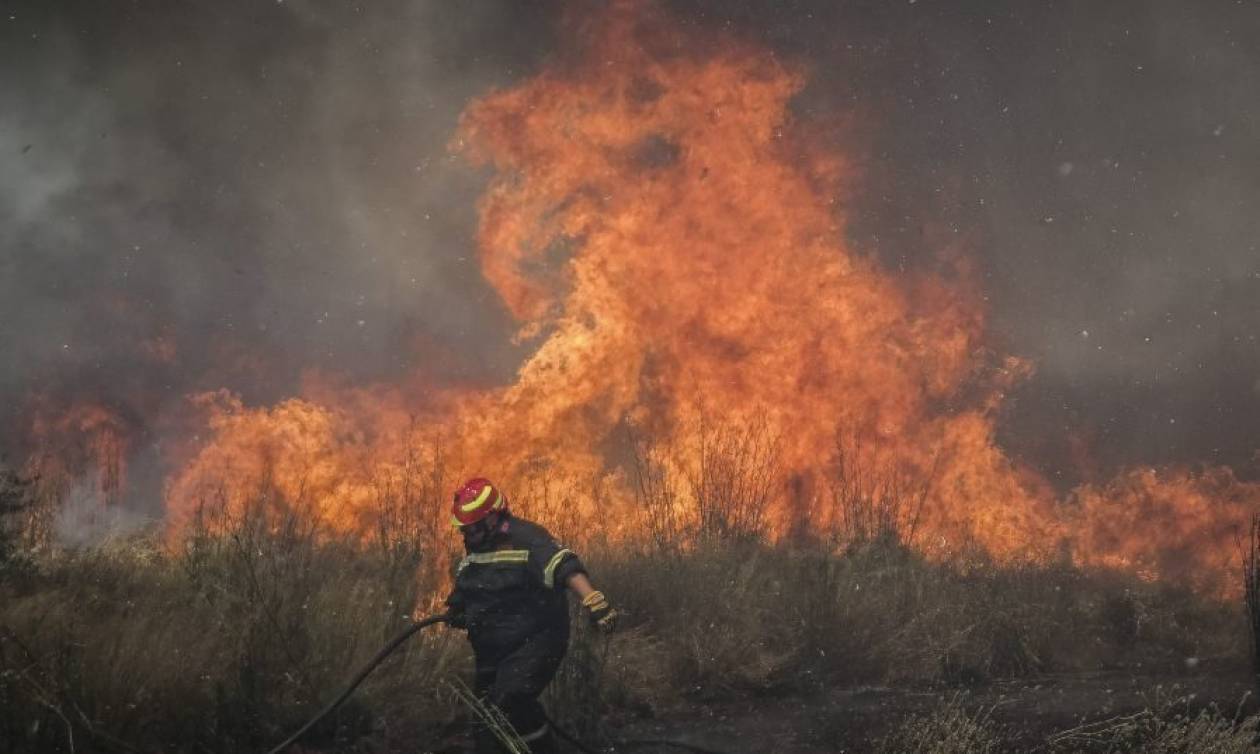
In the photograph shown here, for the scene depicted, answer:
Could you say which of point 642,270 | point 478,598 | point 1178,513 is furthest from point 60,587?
point 1178,513

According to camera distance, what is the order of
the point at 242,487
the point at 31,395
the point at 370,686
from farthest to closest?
1. the point at 31,395
2. the point at 242,487
3. the point at 370,686

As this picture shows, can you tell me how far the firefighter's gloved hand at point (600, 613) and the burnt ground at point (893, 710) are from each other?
64.1 inches

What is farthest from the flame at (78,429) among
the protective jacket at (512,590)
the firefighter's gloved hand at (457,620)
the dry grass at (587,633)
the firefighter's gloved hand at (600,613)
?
the firefighter's gloved hand at (600,613)

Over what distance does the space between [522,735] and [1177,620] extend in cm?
984

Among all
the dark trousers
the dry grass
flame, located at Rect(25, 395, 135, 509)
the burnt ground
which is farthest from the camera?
flame, located at Rect(25, 395, 135, 509)

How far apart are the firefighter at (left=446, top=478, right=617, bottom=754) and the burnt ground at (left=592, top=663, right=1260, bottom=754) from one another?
1.18 metres

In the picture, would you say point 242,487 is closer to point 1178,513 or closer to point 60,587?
point 60,587

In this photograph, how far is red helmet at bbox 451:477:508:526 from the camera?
5.32m

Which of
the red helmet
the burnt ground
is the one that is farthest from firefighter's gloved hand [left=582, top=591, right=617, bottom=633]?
the burnt ground

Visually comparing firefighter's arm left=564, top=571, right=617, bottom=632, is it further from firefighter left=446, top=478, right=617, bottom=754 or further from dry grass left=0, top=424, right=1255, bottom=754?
dry grass left=0, top=424, right=1255, bottom=754

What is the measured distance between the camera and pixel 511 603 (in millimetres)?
5375

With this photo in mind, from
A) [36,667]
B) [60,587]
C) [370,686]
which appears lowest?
[370,686]

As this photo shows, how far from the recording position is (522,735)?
201 inches

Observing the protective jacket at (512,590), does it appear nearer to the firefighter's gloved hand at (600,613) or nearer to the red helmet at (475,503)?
the red helmet at (475,503)
